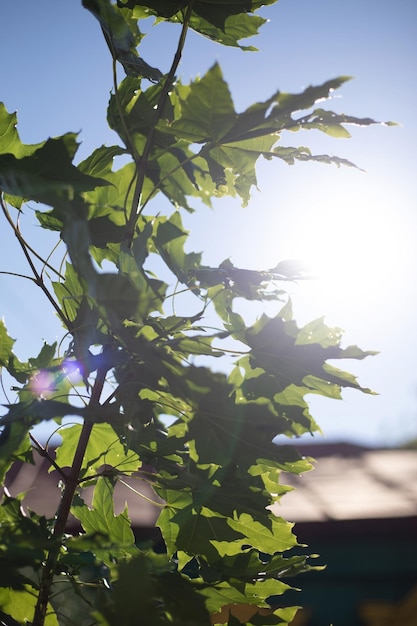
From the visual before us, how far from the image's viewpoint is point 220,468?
1.03 metres

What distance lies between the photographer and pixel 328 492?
3490 mm

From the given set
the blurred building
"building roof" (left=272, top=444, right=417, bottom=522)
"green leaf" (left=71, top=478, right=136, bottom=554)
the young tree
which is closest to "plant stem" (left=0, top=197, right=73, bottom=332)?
the young tree

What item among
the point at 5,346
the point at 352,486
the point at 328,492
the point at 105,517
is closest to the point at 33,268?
the point at 5,346

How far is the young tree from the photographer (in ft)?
2.81

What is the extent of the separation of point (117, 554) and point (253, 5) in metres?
1.17

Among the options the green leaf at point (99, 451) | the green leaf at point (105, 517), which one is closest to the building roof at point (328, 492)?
the green leaf at point (99, 451)

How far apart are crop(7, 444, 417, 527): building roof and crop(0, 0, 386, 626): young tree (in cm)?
127

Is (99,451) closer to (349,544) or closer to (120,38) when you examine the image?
(120,38)

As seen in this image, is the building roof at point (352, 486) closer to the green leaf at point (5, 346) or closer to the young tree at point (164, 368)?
the young tree at point (164, 368)

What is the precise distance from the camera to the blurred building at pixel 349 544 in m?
2.94

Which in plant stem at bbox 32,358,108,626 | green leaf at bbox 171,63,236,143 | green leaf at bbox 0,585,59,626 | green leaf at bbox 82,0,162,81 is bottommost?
green leaf at bbox 0,585,59,626

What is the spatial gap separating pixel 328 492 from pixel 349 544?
1.31ft

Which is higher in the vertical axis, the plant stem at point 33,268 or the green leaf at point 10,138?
the green leaf at point 10,138

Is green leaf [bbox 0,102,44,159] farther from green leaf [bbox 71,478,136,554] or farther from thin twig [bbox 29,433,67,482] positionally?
green leaf [bbox 71,478,136,554]
